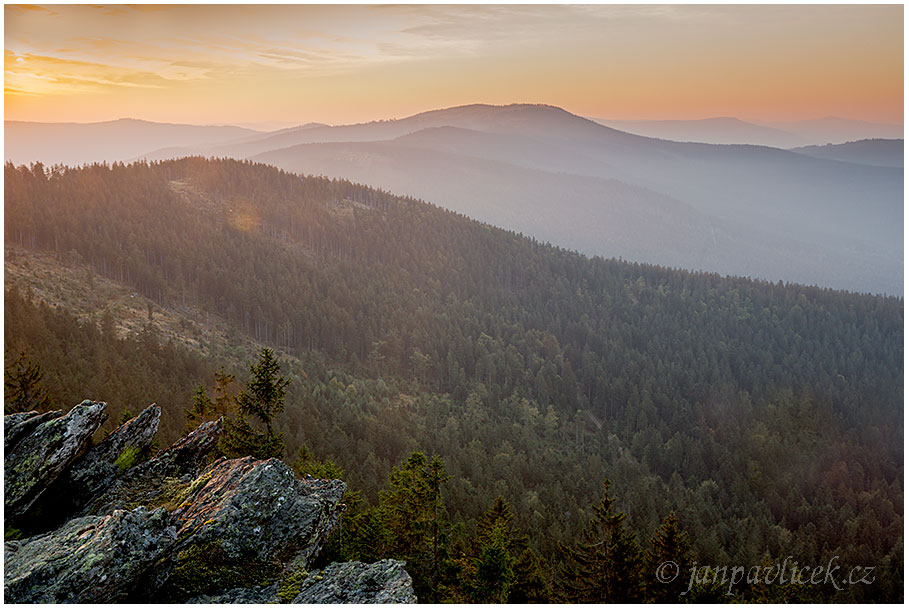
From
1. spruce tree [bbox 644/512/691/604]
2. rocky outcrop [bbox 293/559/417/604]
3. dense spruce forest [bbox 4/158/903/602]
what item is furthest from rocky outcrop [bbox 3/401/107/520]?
spruce tree [bbox 644/512/691/604]

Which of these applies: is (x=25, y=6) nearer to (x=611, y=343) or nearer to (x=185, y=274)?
(x=185, y=274)

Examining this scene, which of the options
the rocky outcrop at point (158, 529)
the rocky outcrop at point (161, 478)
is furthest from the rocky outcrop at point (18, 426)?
the rocky outcrop at point (161, 478)

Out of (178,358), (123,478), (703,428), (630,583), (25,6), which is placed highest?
(25,6)

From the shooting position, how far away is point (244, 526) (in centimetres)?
1777

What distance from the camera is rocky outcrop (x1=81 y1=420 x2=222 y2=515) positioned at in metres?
19.9

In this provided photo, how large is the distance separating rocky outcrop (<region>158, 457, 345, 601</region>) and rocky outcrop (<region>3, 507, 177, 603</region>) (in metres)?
1.22

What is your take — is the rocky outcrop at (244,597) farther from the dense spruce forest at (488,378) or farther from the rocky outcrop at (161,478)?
the dense spruce forest at (488,378)

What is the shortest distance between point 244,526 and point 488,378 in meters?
111

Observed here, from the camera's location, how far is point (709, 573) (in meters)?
26.5

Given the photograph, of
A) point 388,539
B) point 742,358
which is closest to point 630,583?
point 388,539

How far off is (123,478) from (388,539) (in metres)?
12.7

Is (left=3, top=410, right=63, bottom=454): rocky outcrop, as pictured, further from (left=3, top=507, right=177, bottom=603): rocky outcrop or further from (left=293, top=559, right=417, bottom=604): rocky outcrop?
(left=293, top=559, right=417, bottom=604): rocky outcrop

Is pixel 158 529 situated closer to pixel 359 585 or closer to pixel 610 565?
pixel 359 585

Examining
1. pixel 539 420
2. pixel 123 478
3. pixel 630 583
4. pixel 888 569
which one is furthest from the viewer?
pixel 539 420
